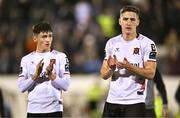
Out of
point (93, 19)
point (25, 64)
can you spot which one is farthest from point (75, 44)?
point (25, 64)

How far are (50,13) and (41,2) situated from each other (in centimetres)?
62

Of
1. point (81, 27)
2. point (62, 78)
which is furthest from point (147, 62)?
point (81, 27)

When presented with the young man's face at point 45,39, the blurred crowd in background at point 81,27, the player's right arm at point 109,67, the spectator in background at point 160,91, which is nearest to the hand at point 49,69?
the young man's face at point 45,39

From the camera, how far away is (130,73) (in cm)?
892

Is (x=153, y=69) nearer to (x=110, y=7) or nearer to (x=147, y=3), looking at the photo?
(x=147, y=3)

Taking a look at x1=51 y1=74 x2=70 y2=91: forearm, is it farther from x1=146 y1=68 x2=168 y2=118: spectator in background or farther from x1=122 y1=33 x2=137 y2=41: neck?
x1=146 y1=68 x2=168 y2=118: spectator in background

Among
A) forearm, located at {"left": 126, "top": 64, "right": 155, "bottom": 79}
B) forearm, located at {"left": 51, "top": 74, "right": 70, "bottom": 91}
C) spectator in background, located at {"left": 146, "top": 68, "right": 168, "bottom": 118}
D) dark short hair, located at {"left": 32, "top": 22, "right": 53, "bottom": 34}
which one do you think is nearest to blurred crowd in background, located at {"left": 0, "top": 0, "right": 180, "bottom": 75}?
spectator in background, located at {"left": 146, "top": 68, "right": 168, "bottom": 118}

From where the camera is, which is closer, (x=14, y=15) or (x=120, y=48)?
(x=120, y=48)

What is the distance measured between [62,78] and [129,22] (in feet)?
3.57

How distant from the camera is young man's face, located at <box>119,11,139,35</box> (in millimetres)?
9000

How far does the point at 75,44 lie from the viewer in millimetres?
18469

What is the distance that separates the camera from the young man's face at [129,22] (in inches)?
354

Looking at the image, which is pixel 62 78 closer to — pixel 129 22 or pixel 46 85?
pixel 46 85

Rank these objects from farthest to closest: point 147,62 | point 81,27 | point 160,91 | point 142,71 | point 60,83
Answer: point 81,27 → point 160,91 → point 60,83 → point 147,62 → point 142,71
